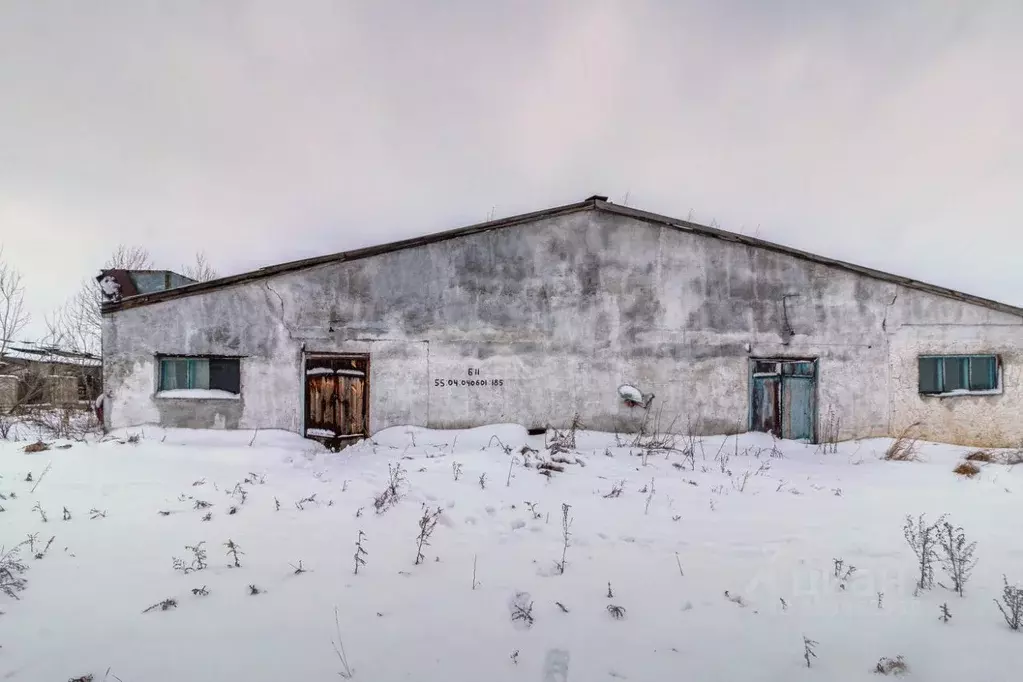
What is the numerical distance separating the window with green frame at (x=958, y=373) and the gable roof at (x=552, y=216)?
1.29m

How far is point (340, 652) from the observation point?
292cm

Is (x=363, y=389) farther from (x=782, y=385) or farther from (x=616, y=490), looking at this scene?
(x=782, y=385)

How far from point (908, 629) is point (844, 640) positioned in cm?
54

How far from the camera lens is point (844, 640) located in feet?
10.2

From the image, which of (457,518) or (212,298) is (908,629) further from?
(212,298)

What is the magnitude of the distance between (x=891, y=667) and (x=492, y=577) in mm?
2702

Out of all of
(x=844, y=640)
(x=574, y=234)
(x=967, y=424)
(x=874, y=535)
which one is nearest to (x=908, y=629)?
(x=844, y=640)

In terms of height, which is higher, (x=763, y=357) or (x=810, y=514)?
(x=763, y=357)

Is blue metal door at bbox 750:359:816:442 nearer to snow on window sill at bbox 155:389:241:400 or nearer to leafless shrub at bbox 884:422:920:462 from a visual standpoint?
leafless shrub at bbox 884:422:920:462

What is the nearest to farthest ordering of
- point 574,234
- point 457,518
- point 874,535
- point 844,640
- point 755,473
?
point 844,640
point 874,535
point 457,518
point 755,473
point 574,234

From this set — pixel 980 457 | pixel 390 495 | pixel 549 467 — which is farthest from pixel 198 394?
pixel 980 457

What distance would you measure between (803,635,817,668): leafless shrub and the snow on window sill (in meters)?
9.66

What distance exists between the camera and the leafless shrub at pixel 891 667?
2.81 meters

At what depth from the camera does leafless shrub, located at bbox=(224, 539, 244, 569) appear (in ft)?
13.3
